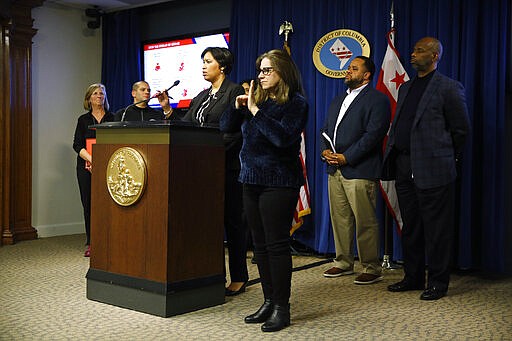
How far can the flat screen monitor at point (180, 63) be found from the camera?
5990 millimetres

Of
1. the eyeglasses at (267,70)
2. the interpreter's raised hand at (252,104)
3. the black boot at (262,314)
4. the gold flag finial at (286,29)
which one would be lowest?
the black boot at (262,314)

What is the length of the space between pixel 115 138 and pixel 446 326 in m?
1.91

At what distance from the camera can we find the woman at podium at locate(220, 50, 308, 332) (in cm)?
270

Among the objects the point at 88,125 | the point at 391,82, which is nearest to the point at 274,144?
the point at 391,82

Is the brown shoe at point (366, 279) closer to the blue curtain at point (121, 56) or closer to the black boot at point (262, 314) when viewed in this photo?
the black boot at point (262, 314)

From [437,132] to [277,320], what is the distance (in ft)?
5.11

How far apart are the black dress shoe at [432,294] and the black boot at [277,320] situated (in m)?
1.06

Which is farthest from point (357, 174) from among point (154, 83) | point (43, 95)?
point (43, 95)

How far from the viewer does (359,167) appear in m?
4.03

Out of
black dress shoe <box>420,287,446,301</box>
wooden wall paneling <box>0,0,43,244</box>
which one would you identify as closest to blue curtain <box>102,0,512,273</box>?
black dress shoe <box>420,287,446,301</box>

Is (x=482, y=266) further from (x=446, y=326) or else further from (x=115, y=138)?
(x=115, y=138)

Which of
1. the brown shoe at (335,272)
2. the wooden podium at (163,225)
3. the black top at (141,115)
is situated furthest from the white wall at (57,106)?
the brown shoe at (335,272)

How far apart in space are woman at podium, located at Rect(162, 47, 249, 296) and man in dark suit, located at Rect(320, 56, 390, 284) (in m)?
0.92

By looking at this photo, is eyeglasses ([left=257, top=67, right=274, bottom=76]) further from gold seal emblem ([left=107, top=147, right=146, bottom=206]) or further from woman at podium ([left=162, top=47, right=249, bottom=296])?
gold seal emblem ([left=107, top=147, right=146, bottom=206])
